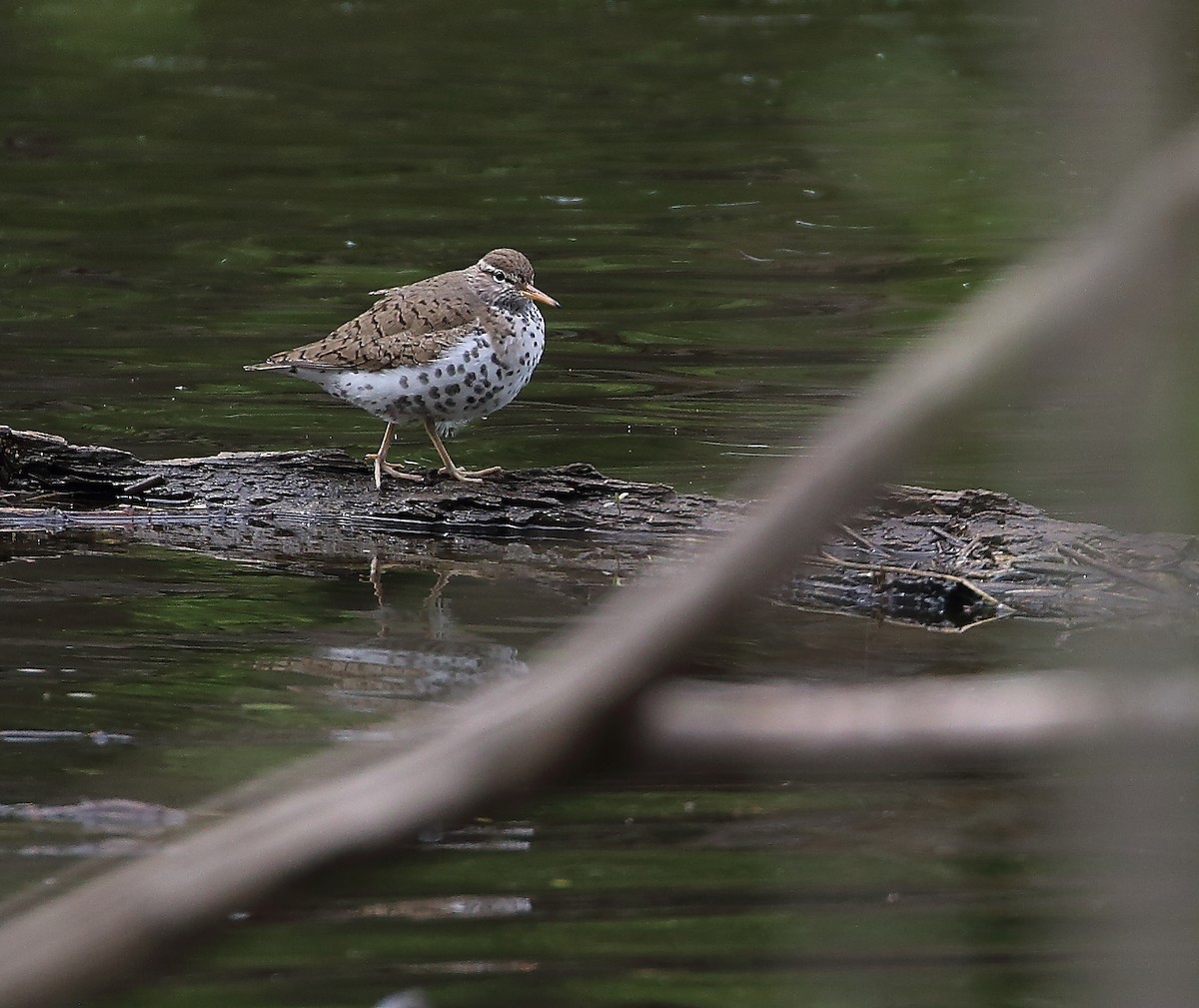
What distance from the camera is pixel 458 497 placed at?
7445 mm

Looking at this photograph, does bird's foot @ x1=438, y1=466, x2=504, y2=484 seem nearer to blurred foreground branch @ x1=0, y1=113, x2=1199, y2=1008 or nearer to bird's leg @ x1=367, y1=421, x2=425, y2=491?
bird's leg @ x1=367, y1=421, x2=425, y2=491

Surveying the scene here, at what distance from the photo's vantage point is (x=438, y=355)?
754 centimetres

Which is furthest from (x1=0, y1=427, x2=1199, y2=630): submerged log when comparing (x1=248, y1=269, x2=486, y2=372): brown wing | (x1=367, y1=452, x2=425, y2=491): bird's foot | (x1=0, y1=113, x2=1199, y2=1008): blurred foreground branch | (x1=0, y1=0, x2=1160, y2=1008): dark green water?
(x1=0, y1=113, x2=1199, y2=1008): blurred foreground branch

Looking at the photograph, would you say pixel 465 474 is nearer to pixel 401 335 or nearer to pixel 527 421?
pixel 401 335

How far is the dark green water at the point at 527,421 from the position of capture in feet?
4.84

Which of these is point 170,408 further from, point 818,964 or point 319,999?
point 818,964

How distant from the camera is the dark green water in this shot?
58.1 inches

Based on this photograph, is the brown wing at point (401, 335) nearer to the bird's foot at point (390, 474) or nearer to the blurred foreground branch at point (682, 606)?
the bird's foot at point (390, 474)

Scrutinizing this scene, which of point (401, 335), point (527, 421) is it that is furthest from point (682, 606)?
point (527, 421)

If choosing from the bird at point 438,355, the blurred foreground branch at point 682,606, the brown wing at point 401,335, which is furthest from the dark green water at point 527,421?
the brown wing at point 401,335

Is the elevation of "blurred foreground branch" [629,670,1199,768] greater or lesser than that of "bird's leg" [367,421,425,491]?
lesser

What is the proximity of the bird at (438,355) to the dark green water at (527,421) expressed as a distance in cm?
87

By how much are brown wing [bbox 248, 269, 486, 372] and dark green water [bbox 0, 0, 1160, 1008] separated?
1016 mm

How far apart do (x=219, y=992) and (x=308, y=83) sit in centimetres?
1693
